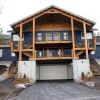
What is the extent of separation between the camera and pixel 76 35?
1563 inches

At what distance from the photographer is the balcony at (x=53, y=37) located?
37903mm

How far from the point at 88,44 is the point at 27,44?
9889mm

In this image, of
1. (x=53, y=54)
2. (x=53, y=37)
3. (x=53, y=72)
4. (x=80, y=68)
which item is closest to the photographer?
(x=80, y=68)

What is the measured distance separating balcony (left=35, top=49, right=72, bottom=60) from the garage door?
424 cm

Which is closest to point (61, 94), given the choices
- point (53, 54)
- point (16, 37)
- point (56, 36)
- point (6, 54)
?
point (53, 54)

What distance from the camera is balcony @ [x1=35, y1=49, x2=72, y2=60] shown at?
35.8m

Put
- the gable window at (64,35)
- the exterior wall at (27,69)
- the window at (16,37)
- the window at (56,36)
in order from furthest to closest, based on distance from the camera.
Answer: the window at (16,37) → the gable window at (64,35) → the window at (56,36) → the exterior wall at (27,69)

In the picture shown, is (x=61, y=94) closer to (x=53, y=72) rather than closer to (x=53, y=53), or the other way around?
(x=53, y=53)

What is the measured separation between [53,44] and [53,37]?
3.84ft

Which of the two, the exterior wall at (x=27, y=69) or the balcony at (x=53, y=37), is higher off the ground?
the balcony at (x=53, y=37)

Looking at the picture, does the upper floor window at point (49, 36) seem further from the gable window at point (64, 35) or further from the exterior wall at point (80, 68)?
the exterior wall at point (80, 68)

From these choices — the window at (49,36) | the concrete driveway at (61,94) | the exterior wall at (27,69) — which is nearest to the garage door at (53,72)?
the window at (49,36)

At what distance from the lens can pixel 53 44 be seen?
38.2 m

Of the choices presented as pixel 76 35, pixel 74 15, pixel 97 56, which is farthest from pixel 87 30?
pixel 97 56
